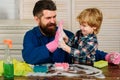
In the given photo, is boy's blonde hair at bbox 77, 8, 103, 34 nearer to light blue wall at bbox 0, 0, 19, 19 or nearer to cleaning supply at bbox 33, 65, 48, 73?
cleaning supply at bbox 33, 65, 48, 73

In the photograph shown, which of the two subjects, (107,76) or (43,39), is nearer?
(107,76)

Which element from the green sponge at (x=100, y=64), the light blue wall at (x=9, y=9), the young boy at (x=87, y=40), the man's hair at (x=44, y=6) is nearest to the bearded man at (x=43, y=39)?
the man's hair at (x=44, y=6)

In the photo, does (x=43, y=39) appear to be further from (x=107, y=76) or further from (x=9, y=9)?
(x=9, y=9)

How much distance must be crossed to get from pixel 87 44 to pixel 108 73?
26 cm

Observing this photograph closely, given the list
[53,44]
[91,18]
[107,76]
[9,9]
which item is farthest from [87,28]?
[9,9]

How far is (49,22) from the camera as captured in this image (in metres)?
2.16

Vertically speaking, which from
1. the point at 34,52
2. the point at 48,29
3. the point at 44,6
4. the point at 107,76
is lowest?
the point at 107,76

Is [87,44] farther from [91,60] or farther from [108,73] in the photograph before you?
[108,73]

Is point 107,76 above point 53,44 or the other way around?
the other way around

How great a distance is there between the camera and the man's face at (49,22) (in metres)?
2.15

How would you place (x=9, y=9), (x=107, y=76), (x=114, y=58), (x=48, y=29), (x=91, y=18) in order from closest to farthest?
(x=107, y=76), (x=91, y=18), (x=114, y=58), (x=48, y=29), (x=9, y=9)

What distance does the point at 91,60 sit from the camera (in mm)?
1983

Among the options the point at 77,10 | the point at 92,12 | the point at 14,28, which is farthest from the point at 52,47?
the point at 77,10

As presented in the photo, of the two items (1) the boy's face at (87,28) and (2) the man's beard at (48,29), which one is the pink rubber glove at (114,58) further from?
(2) the man's beard at (48,29)
